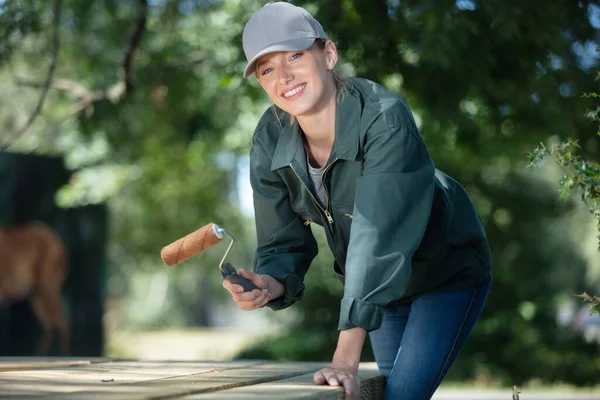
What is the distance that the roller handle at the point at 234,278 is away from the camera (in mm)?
2641

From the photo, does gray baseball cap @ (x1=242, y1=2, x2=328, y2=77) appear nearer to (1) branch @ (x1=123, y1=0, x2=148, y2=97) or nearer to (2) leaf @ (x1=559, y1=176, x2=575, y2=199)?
(2) leaf @ (x1=559, y1=176, x2=575, y2=199)

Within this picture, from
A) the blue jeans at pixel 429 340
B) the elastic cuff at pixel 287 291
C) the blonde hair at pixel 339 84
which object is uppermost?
the blonde hair at pixel 339 84

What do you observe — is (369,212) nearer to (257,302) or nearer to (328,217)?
(328,217)

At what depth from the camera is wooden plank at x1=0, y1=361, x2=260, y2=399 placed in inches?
85.4

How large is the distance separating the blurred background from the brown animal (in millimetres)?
76

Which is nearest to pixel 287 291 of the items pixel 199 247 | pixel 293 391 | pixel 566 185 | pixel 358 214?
pixel 199 247

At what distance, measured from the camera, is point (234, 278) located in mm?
2668

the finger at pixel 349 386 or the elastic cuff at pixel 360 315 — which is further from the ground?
the elastic cuff at pixel 360 315

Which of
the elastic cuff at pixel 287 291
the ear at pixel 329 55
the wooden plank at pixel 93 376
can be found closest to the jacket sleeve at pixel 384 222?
the ear at pixel 329 55

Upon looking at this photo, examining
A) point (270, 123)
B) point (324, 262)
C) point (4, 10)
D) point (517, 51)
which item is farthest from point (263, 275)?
point (324, 262)

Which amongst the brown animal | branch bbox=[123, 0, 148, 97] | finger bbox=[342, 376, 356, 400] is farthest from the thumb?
the brown animal

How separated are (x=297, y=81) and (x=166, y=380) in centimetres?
100

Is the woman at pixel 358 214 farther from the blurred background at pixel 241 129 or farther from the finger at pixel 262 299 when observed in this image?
the blurred background at pixel 241 129

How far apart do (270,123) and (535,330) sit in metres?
9.75
